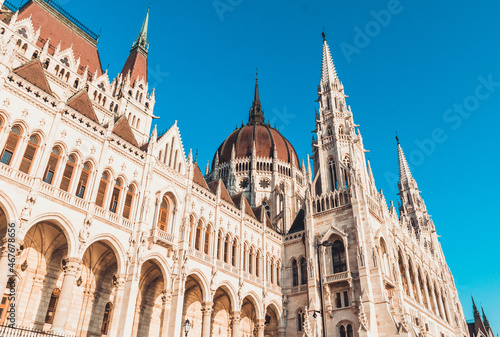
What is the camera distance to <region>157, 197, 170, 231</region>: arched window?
24752 millimetres

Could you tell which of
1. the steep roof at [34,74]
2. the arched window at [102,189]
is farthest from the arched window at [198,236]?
the steep roof at [34,74]

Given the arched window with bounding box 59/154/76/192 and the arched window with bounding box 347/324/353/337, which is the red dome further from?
the arched window with bounding box 59/154/76/192

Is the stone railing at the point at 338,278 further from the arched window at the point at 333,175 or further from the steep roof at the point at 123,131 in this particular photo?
the steep roof at the point at 123,131

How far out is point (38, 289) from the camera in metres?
20.0

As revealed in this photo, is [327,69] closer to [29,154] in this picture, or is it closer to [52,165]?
[52,165]

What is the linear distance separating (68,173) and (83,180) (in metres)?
0.93

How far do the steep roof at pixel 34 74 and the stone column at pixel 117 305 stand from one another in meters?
10.7

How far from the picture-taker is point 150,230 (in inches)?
917

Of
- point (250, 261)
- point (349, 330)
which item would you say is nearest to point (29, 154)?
point (250, 261)

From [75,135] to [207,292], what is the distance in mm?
12963

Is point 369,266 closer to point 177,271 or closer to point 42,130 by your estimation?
point 177,271

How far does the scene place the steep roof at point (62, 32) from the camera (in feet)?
97.9

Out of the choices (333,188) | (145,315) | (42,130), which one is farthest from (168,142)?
(333,188)

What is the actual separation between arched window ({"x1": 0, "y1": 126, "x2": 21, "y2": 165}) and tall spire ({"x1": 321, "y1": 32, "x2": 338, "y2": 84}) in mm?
33500
